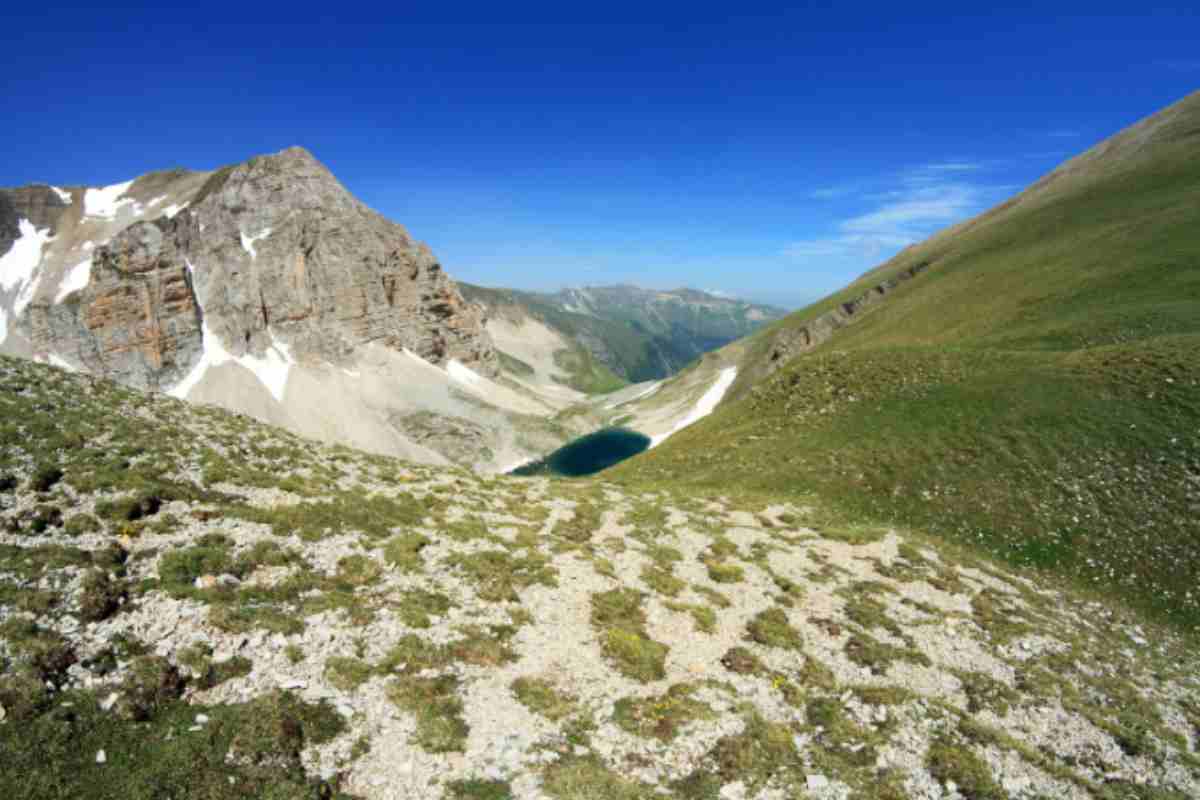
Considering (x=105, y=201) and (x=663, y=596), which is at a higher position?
(x=105, y=201)

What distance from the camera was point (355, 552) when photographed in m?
17.8

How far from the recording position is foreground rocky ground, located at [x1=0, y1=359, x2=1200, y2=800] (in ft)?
33.0

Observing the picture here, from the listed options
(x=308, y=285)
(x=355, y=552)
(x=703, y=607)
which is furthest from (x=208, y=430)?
(x=308, y=285)

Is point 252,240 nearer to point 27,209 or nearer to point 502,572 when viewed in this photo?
point 27,209

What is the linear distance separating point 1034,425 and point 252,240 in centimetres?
17416

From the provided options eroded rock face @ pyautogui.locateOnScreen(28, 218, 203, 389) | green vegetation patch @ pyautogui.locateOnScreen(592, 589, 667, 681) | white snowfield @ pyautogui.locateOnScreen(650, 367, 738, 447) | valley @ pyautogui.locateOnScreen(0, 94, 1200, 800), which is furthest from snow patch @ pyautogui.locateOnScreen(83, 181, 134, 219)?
green vegetation patch @ pyautogui.locateOnScreen(592, 589, 667, 681)

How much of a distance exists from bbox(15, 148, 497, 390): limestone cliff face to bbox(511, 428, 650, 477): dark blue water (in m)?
63.0

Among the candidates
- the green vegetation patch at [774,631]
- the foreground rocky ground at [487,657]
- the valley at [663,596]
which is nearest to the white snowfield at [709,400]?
the valley at [663,596]

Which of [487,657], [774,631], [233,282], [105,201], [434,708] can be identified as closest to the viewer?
[434,708]

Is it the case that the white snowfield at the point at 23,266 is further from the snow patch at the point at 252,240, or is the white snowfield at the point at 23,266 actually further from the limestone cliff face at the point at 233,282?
the snow patch at the point at 252,240

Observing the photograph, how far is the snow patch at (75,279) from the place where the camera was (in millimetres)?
135750

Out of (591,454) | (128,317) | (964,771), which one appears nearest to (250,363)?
(128,317)

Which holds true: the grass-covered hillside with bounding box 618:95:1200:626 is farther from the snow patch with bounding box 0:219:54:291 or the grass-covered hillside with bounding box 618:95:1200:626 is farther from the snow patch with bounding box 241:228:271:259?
the snow patch with bounding box 0:219:54:291

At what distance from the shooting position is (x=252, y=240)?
147000 millimetres
